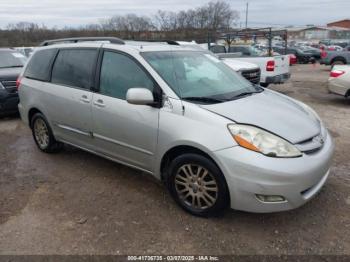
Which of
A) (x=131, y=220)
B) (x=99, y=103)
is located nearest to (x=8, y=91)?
(x=99, y=103)

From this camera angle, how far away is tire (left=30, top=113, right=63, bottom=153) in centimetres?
486

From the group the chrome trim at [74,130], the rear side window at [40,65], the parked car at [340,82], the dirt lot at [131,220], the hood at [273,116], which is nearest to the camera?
the dirt lot at [131,220]

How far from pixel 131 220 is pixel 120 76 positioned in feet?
5.27

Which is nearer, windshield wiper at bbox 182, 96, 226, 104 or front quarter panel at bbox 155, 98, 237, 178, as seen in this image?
front quarter panel at bbox 155, 98, 237, 178

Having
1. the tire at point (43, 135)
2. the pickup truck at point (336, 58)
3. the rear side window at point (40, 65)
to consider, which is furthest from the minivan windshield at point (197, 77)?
the pickup truck at point (336, 58)

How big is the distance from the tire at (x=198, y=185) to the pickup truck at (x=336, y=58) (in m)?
18.2

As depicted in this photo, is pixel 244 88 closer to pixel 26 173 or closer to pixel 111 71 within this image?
pixel 111 71

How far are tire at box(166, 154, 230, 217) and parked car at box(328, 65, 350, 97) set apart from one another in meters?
6.91

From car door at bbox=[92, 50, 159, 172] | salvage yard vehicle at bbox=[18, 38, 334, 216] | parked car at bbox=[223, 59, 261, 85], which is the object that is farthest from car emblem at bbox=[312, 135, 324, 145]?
parked car at bbox=[223, 59, 261, 85]

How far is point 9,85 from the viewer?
7.59 m

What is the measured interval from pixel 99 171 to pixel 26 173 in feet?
3.30

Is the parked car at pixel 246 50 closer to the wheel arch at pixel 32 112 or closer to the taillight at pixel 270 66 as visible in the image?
the taillight at pixel 270 66

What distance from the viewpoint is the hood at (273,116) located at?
9.64 ft

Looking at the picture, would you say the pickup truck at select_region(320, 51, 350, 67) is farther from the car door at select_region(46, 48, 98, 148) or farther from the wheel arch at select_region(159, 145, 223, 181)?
the wheel arch at select_region(159, 145, 223, 181)
